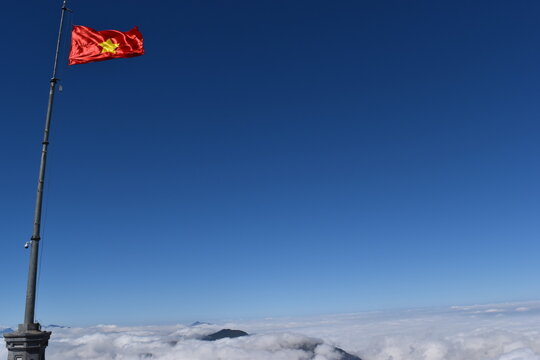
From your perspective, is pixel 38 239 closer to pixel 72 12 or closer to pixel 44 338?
pixel 44 338

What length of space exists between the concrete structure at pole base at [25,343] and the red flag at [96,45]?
13.5 meters

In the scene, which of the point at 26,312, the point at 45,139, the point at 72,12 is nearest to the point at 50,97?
the point at 45,139

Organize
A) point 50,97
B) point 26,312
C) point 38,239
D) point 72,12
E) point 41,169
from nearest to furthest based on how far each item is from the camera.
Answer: point 26,312
point 38,239
point 41,169
point 50,97
point 72,12

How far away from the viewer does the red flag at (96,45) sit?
20.2m

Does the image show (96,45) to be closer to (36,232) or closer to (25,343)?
(36,232)

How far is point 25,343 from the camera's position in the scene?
14.2m

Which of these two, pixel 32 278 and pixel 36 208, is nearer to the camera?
pixel 32 278

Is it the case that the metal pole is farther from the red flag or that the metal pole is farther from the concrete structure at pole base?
the red flag

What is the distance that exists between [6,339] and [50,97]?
10740 millimetres

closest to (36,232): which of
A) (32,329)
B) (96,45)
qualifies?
(32,329)

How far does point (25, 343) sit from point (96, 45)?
581 inches

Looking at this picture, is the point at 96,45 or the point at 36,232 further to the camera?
the point at 96,45

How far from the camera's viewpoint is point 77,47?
66.7ft

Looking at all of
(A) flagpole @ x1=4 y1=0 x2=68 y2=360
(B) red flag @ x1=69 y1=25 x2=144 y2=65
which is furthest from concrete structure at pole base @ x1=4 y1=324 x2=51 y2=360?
(B) red flag @ x1=69 y1=25 x2=144 y2=65
